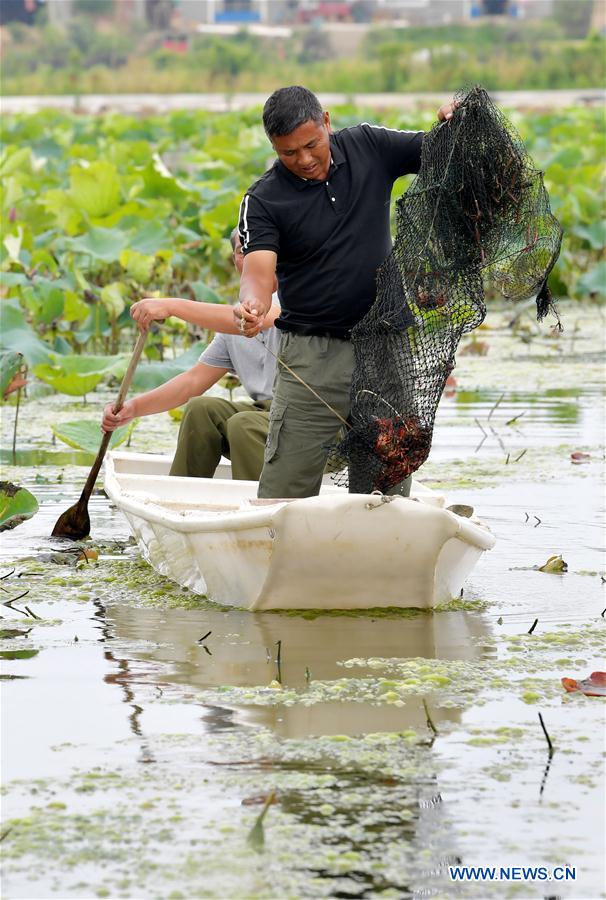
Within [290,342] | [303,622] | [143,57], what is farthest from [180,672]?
[143,57]

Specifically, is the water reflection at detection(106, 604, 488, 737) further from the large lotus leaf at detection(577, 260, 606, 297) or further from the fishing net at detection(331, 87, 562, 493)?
the large lotus leaf at detection(577, 260, 606, 297)

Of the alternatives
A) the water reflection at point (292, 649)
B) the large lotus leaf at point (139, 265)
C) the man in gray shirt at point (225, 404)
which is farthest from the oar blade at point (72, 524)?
the large lotus leaf at point (139, 265)

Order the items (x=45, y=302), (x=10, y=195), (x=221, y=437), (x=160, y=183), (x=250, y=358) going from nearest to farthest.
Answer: (x=250, y=358) < (x=221, y=437) < (x=45, y=302) < (x=10, y=195) < (x=160, y=183)

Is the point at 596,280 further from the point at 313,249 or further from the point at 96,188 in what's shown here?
the point at 313,249

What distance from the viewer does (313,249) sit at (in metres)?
4.32

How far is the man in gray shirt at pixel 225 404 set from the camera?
5.16 m

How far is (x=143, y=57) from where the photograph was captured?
51.8 meters

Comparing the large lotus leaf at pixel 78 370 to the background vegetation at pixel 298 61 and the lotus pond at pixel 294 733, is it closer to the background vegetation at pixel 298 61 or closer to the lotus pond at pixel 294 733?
the lotus pond at pixel 294 733

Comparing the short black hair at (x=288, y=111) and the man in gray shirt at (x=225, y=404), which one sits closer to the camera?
the short black hair at (x=288, y=111)

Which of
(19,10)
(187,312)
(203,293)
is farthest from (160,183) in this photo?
(19,10)

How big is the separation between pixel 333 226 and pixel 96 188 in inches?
242

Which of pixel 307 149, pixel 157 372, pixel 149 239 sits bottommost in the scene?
pixel 157 372

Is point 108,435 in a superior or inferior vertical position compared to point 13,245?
inferior

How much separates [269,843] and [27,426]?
513 cm
